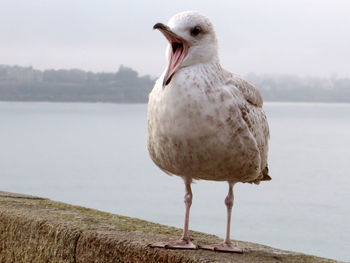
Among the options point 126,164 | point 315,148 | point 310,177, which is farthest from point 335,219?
point 315,148

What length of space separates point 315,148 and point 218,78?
94.4 meters

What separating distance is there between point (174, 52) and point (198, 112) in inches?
14.4

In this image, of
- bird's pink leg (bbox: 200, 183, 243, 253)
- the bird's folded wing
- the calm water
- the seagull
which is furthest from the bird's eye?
the calm water

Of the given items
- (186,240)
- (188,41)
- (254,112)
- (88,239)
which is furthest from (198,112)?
(88,239)

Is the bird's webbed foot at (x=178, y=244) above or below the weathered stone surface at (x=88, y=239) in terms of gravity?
above

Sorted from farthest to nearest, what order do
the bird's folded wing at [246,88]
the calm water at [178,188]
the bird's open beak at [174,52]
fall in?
the calm water at [178,188]
the bird's folded wing at [246,88]
the bird's open beak at [174,52]

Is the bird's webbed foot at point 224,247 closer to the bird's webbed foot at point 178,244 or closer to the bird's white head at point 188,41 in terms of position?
the bird's webbed foot at point 178,244

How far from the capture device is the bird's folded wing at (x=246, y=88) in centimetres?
361

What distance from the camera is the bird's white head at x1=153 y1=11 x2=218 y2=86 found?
340cm

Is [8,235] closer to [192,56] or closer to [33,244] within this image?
[33,244]

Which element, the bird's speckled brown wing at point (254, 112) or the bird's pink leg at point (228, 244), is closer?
the bird's speckled brown wing at point (254, 112)

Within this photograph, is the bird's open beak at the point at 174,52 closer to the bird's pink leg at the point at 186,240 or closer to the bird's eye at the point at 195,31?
the bird's eye at the point at 195,31

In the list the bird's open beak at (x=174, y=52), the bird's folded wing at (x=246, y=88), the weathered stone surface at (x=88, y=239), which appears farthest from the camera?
the weathered stone surface at (x=88, y=239)

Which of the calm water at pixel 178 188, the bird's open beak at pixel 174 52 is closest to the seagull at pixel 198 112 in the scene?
the bird's open beak at pixel 174 52
